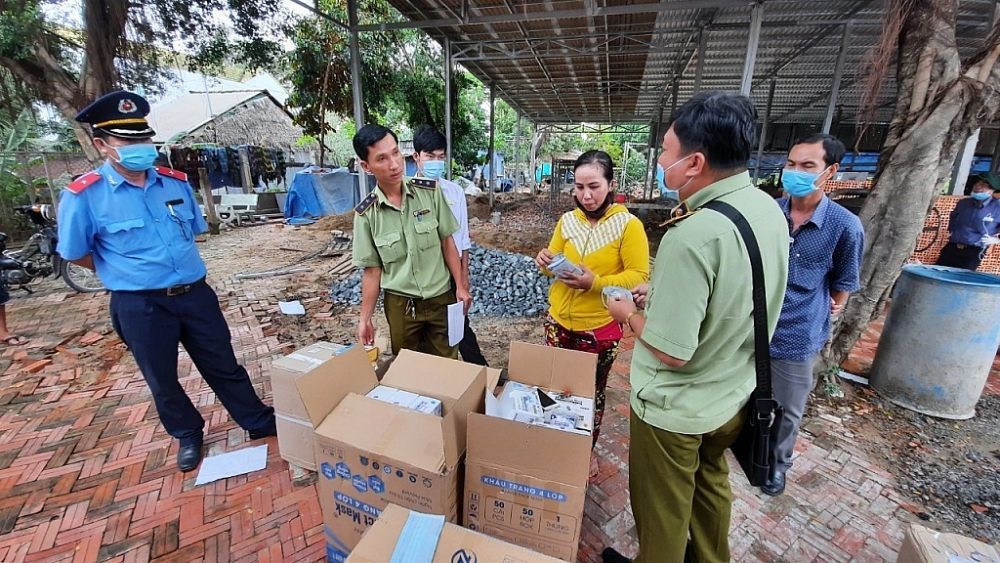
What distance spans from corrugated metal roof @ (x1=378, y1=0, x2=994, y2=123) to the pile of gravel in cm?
355

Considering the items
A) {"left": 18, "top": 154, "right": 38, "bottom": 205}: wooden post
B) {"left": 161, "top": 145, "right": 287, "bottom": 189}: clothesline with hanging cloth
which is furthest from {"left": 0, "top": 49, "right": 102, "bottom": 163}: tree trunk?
{"left": 161, "top": 145, "right": 287, "bottom": 189}: clothesline with hanging cloth

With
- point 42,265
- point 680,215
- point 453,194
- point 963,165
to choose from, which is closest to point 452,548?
point 680,215

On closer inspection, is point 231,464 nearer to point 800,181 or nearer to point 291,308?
point 291,308

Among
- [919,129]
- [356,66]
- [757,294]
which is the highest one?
[356,66]

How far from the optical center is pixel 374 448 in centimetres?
141

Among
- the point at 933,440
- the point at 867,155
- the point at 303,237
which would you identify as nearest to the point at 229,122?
the point at 303,237

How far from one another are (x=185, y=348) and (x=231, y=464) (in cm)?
72

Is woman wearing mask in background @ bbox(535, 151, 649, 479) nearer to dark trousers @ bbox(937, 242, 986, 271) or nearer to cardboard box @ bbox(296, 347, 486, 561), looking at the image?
cardboard box @ bbox(296, 347, 486, 561)

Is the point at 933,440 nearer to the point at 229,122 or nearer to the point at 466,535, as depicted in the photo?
the point at 466,535

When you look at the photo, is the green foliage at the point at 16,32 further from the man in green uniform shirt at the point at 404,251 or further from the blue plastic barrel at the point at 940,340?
the blue plastic barrel at the point at 940,340

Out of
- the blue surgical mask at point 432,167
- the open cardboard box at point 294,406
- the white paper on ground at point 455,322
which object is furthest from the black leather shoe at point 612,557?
the blue surgical mask at point 432,167

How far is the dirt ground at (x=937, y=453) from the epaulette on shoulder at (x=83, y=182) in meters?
4.46

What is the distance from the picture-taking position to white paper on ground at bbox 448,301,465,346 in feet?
7.59

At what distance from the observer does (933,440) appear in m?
2.71
